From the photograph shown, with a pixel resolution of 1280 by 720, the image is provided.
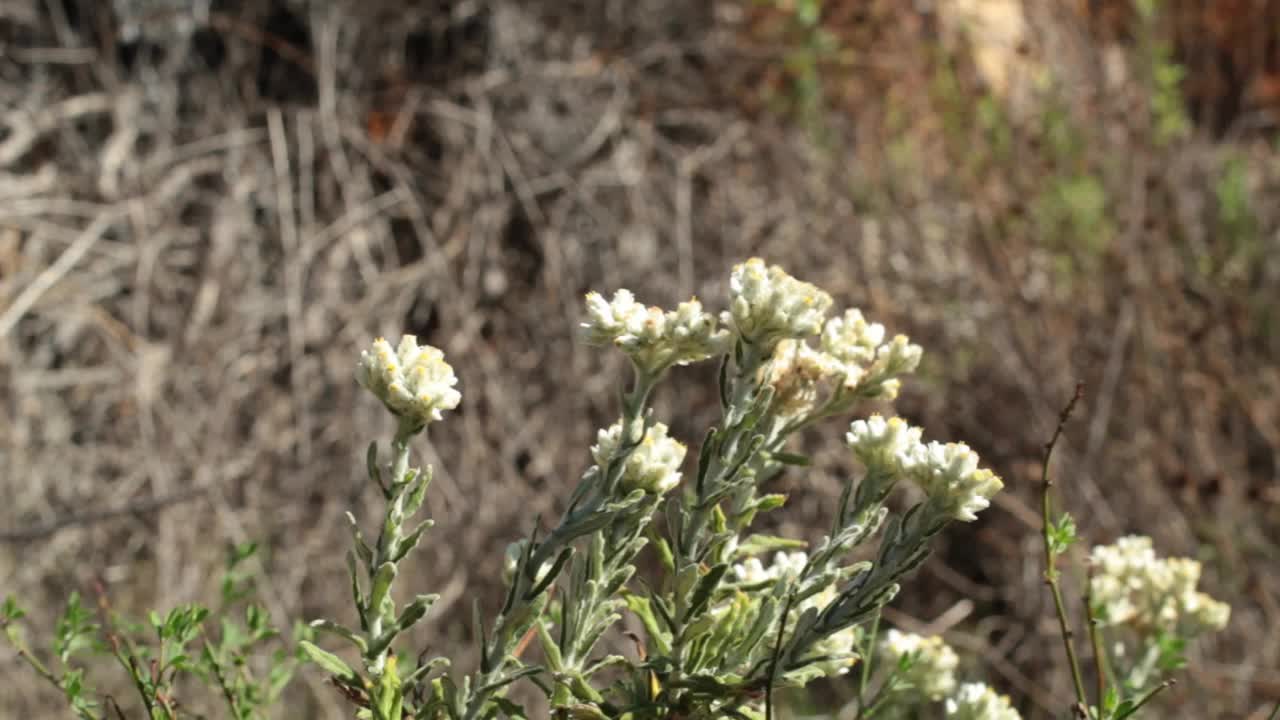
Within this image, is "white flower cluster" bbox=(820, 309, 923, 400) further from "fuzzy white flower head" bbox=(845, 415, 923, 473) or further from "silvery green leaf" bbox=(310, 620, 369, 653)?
"silvery green leaf" bbox=(310, 620, 369, 653)

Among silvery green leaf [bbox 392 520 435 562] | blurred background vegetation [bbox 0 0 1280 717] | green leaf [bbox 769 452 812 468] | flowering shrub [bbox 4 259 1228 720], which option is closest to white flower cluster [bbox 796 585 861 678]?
flowering shrub [bbox 4 259 1228 720]

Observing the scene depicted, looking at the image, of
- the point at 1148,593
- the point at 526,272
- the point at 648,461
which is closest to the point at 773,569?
the point at 648,461

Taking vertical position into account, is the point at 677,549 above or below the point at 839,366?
below

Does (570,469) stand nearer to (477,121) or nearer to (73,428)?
(477,121)

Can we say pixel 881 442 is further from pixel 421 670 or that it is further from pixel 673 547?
pixel 421 670

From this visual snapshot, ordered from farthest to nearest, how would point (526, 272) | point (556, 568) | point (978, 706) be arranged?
point (526, 272) < point (978, 706) < point (556, 568)

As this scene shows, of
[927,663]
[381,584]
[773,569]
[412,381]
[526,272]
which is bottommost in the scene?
[526,272]

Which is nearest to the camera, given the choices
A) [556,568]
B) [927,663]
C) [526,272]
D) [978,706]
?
[556,568]
